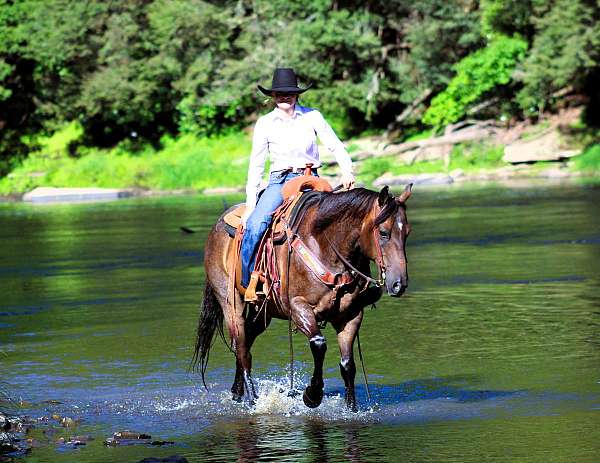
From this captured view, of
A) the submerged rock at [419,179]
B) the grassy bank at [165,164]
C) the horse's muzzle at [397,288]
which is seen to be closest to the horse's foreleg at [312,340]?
the horse's muzzle at [397,288]

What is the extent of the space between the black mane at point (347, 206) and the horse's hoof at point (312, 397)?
1.21 metres

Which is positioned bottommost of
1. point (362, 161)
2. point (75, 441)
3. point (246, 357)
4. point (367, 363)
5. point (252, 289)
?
point (362, 161)

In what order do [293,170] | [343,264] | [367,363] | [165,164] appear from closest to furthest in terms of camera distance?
1. [343,264]
2. [293,170]
3. [367,363]
4. [165,164]

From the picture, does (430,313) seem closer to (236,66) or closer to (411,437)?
(411,437)

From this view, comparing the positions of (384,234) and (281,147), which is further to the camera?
(281,147)

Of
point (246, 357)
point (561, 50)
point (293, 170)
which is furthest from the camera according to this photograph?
point (561, 50)

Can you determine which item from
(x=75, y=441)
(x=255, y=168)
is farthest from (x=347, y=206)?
(x=75, y=441)

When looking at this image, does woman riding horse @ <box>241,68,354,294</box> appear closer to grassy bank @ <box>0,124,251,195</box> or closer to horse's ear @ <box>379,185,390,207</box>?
horse's ear @ <box>379,185,390,207</box>

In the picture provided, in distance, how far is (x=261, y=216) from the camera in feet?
34.9

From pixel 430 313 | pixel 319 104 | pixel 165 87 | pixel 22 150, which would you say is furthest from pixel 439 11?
pixel 430 313

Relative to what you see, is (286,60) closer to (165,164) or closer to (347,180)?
(165,164)

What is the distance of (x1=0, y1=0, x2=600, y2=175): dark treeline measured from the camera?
51.7 meters

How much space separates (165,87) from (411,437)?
54.3 m

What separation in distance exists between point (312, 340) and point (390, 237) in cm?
100
